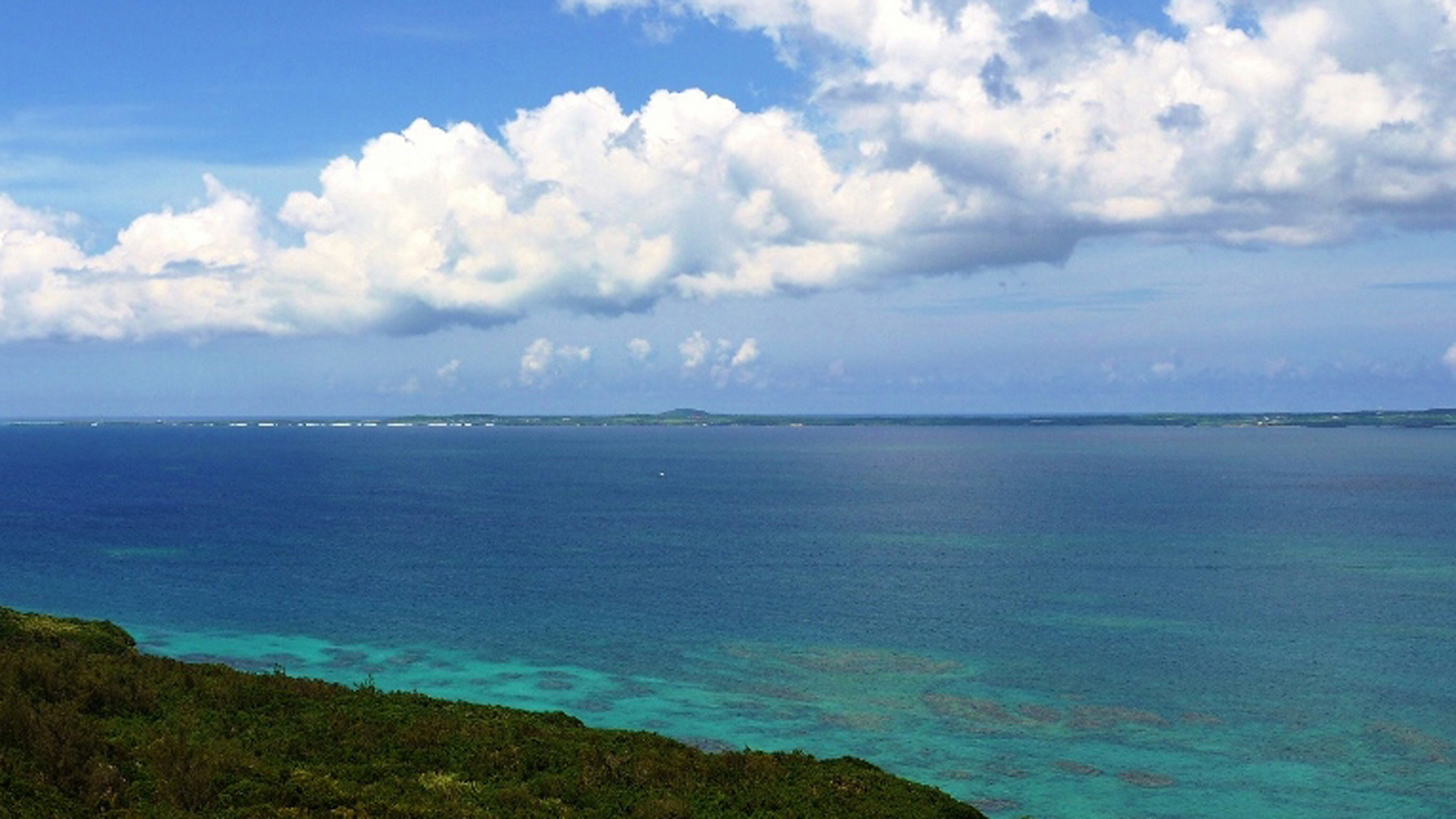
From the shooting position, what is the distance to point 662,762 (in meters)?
34.9

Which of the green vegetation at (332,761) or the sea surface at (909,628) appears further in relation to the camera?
the sea surface at (909,628)

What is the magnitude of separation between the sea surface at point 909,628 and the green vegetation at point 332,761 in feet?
66.9

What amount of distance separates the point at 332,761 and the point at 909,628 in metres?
60.8

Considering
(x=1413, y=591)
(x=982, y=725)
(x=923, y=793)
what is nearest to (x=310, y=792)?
(x=923, y=793)

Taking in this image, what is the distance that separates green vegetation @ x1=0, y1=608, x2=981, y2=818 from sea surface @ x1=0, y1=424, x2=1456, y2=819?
802 inches

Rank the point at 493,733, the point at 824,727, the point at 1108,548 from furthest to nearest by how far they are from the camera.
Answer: the point at 1108,548, the point at 824,727, the point at 493,733

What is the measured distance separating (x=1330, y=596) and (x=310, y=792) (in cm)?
9809

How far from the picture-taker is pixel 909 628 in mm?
85812

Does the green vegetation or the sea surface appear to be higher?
the green vegetation

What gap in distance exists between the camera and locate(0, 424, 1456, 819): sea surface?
185 ft

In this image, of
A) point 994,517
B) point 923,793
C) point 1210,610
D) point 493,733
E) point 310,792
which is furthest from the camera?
point 994,517

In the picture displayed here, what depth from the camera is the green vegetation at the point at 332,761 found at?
26.5 m

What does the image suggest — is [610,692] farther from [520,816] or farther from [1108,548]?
[1108,548]

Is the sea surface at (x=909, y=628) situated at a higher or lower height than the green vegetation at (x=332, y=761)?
lower
